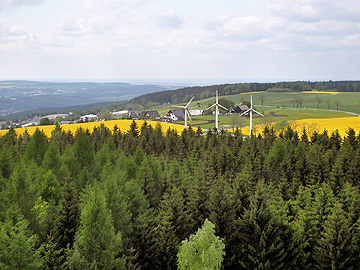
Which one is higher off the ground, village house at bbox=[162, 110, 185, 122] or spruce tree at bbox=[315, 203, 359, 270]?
village house at bbox=[162, 110, 185, 122]

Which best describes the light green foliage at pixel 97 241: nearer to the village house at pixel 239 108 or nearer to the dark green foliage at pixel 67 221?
the dark green foliage at pixel 67 221

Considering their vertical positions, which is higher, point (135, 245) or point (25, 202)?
point (25, 202)

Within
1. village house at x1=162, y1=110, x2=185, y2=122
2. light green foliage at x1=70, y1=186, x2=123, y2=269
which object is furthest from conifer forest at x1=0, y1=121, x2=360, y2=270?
village house at x1=162, y1=110, x2=185, y2=122

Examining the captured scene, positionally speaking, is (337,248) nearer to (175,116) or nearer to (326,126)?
(326,126)

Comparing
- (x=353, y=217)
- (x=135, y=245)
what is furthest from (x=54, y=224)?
(x=353, y=217)

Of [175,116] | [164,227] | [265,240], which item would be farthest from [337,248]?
[175,116]

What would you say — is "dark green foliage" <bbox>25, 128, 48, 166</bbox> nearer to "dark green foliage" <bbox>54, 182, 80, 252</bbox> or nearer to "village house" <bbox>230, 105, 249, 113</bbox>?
"dark green foliage" <bbox>54, 182, 80, 252</bbox>

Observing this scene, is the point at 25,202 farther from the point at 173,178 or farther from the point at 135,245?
the point at 173,178

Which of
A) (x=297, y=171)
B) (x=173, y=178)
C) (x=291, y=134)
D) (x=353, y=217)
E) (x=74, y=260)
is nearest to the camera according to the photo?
(x=74, y=260)

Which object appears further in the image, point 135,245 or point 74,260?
point 135,245

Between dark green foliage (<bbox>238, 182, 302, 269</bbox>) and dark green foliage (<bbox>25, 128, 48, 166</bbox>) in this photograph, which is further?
dark green foliage (<bbox>25, 128, 48, 166</bbox>)

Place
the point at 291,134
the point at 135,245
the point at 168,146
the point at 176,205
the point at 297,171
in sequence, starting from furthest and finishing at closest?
the point at 291,134 → the point at 168,146 → the point at 297,171 → the point at 176,205 → the point at 135,245
